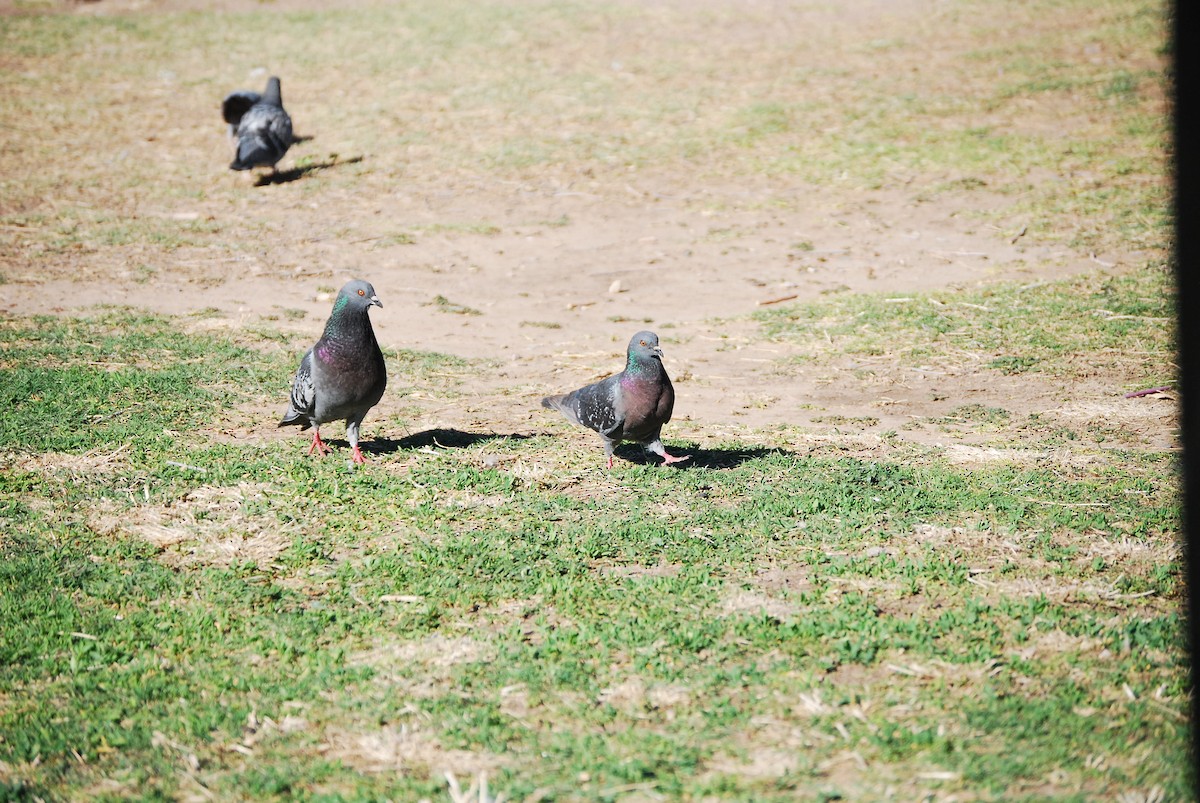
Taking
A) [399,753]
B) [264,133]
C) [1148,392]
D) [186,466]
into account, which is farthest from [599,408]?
[264,133]

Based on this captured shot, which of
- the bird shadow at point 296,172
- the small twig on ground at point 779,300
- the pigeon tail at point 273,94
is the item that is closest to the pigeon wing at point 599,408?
the small twig on ground at point 779,300

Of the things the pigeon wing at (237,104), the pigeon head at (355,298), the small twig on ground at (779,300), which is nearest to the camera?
the pigeon head at (355,298)

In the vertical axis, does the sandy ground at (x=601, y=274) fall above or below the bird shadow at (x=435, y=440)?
above

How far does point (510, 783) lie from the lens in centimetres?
375

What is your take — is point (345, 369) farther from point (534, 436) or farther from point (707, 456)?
point (707, 456)

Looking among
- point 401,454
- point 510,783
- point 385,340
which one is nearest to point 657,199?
point 385,340

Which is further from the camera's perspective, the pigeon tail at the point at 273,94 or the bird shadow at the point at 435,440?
the pigeon tail at the point at 273,94

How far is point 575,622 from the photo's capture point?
488 centimetres

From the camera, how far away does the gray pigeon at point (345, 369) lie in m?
6.59

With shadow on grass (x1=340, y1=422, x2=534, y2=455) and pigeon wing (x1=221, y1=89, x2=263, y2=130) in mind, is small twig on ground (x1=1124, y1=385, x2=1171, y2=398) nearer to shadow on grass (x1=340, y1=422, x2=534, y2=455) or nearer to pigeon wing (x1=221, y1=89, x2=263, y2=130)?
shadow on grass (x1=340, y1=422, x2=534, y2=455)

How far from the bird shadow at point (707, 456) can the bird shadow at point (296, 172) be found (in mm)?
9502

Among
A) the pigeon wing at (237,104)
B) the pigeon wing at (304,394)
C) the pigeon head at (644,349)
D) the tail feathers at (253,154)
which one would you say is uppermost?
the pigeon wing at (237,104)

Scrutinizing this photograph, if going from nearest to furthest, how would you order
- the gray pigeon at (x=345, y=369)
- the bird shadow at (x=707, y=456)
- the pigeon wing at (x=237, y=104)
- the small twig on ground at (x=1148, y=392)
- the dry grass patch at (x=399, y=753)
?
the dry grass patch at (x=399, y=753)
the gray pigeon at (x=345, y=369)
the bird shadow at (x=707, y=456)
the small twig on ground at (x=1148, y=392)
the pigeon wing at (x=237, y=104)

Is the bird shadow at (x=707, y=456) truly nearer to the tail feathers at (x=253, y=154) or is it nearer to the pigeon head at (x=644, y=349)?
the pigeon head at (x=644, y=349)
